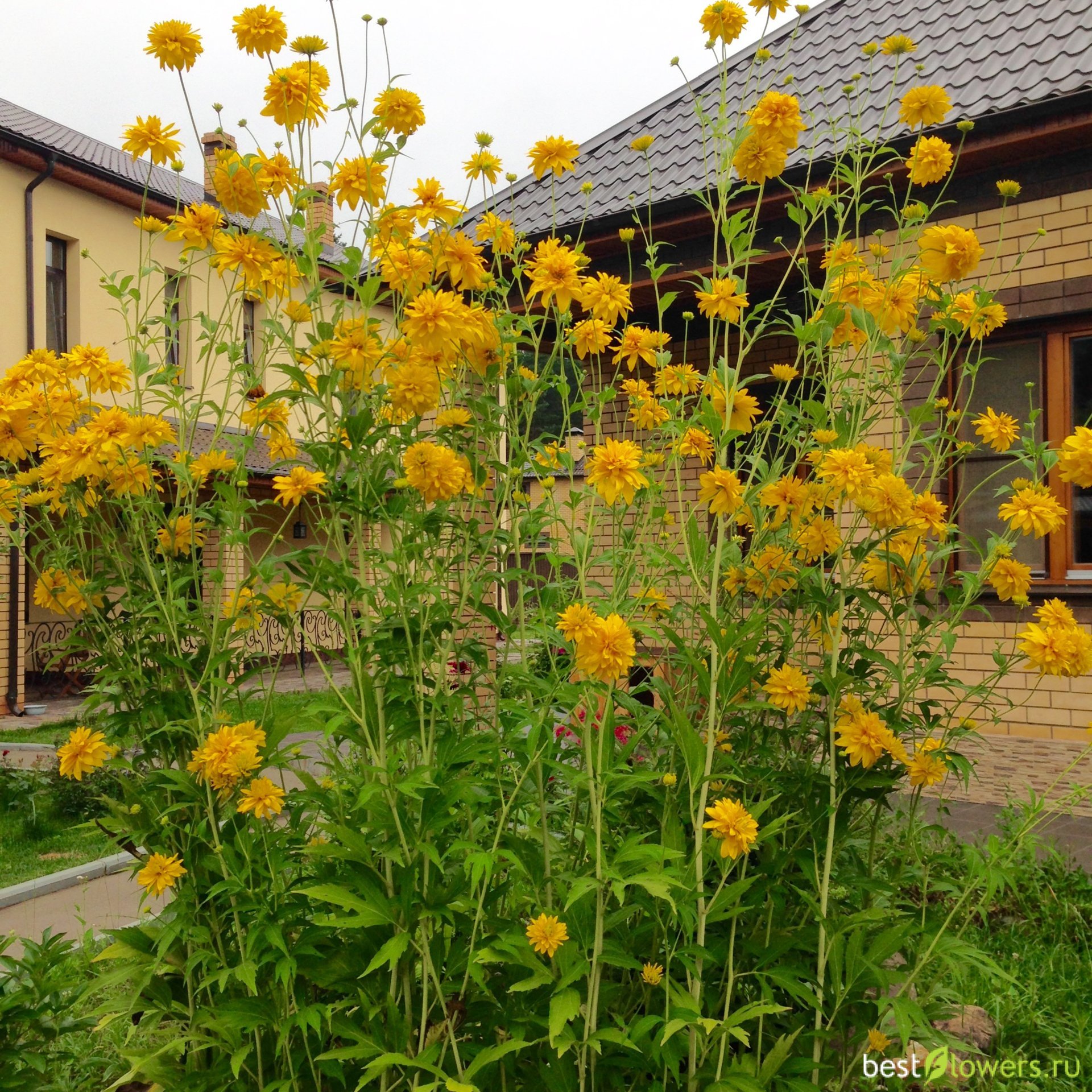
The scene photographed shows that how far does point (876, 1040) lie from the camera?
1747 millimetres

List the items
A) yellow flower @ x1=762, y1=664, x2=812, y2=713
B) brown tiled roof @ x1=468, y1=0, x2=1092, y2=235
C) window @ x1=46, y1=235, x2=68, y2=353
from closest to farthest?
yellow flower @ x1=762, y1=664, x2=812, y2=713 → brown tiled roof @ x1=468, y1=0, x2=1092, y2=235 → window @ x1=46, y1=235, x2=68, y2=353

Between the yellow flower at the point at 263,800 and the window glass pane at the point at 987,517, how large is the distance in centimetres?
509

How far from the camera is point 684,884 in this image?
1530mm

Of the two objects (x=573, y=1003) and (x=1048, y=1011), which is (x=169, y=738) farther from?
(x=1048, y=1011)

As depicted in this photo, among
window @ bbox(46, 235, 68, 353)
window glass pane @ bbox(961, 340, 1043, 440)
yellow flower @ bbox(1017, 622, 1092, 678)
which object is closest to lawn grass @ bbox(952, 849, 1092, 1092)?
yellow flower @ bbox(1017, 622, 1092, 678)

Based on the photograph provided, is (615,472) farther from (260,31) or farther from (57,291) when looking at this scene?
(57,291)

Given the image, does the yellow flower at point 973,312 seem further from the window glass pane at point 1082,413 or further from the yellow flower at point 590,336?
the window glass pane at point 1082,413

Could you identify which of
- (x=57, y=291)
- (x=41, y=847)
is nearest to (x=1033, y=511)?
(x=41, y=847)

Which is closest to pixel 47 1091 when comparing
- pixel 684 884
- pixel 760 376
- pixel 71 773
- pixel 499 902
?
pixel 71 773

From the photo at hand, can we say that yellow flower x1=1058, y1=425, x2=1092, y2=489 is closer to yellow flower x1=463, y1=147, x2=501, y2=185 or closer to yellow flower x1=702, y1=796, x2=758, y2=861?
yellow flower x1=702, y1=796, x2=758, y2=861

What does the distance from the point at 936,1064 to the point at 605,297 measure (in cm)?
165

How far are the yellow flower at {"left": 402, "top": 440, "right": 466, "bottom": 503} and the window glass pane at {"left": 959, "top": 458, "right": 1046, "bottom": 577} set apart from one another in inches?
195

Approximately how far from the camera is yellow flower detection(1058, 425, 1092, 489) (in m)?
1.63

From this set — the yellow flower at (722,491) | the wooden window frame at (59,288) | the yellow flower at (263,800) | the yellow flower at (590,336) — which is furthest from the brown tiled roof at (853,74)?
the wooden window frame at (59,288)
